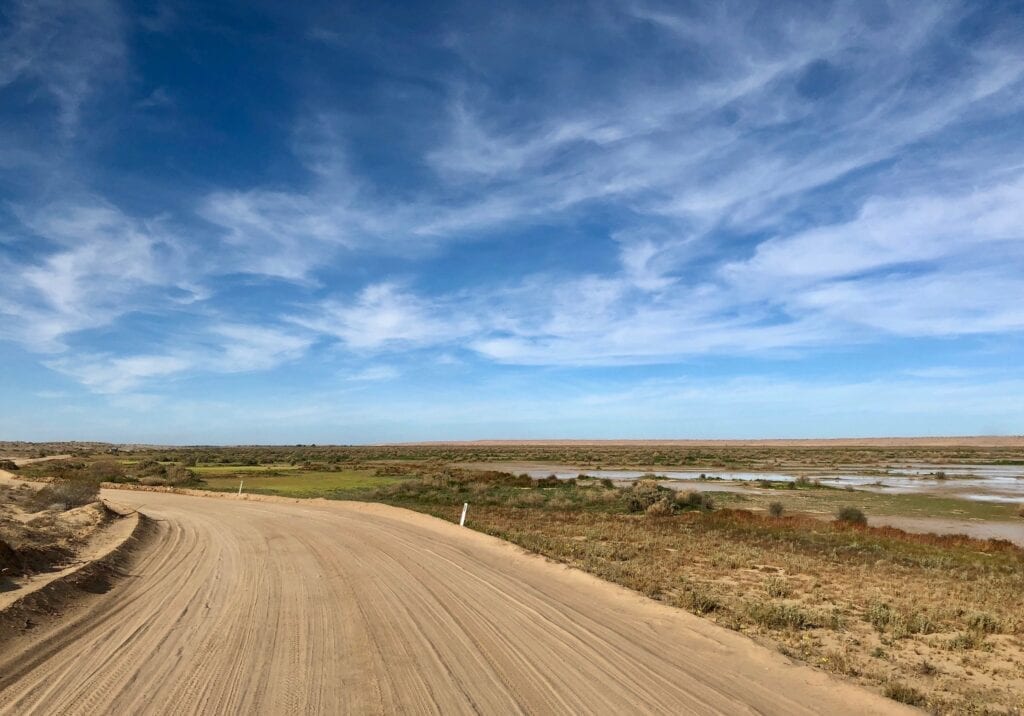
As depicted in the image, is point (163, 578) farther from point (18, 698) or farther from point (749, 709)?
point (749, 709)

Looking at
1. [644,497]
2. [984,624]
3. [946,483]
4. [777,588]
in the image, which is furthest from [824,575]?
[946,483]

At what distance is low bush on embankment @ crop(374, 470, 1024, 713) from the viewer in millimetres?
9109

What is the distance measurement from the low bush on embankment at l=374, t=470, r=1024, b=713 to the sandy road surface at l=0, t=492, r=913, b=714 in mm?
1387

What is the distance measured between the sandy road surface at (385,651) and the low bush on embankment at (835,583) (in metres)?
1.39

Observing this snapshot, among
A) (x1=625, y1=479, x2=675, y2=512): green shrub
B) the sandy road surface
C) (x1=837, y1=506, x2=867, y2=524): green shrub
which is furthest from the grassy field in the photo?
the sandy road surface

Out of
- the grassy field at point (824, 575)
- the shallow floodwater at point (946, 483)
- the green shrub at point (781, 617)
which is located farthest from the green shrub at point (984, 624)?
the shallow floodwater at point (946, 483)

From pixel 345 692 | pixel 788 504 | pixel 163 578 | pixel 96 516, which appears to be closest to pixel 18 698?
pixel 345 692

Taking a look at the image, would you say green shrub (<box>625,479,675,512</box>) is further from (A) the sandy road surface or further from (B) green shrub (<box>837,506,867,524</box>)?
(A) the sandy road surface

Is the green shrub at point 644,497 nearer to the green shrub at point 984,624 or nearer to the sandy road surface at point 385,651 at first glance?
the sandy road surface at point 385,651

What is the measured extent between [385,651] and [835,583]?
491 inches

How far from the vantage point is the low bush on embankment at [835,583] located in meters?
9.11

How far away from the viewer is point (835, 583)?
611 inches

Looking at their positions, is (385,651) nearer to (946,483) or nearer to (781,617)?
(781,617)

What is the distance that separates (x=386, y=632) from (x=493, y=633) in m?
1.62
